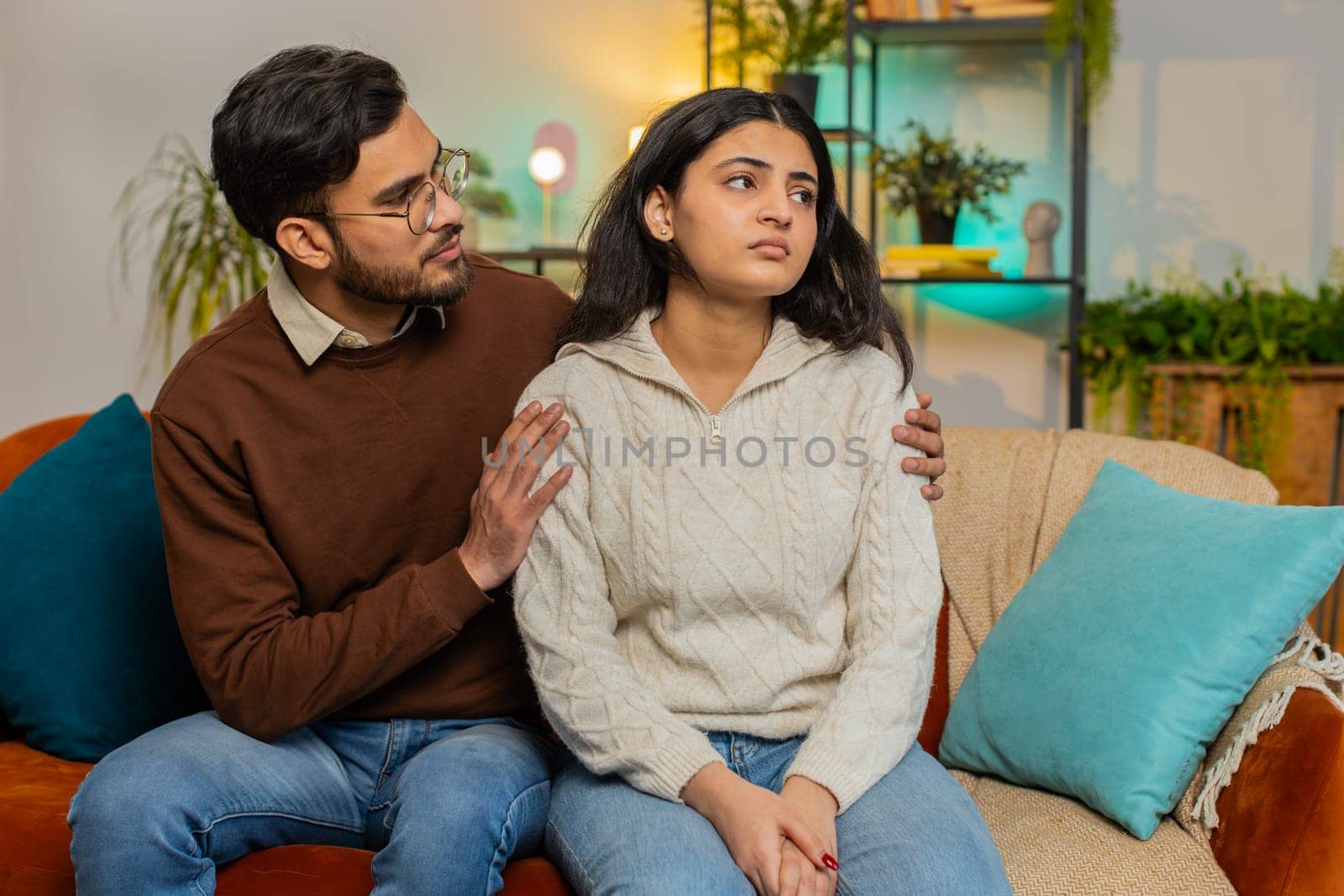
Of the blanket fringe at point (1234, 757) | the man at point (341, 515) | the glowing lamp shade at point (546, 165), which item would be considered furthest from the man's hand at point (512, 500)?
the glowing lamp shade at point (546, 165)

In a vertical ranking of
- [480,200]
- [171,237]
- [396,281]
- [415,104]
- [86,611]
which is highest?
[415,104]

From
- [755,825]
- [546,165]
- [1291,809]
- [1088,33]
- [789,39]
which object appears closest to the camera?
[755,825]

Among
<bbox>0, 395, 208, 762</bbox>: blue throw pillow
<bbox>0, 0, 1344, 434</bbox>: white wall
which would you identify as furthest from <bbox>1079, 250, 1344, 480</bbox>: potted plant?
<bbox>0, 395, 208, 762</bbox>: blue throw pillow

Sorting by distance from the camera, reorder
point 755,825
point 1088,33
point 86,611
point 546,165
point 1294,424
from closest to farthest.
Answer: point 755,825 < point 86,611 < point 1294,424 < point 1088,33 < point 546,165

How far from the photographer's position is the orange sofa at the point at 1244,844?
4.75 feet

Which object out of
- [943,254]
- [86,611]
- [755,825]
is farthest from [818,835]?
[943,254]

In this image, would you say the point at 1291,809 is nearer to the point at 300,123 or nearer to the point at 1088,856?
the point at 1088,856

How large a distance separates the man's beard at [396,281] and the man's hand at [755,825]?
0.70 meters

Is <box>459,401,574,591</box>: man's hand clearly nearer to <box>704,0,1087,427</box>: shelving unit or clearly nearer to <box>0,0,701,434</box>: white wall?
<box>704,0,1087,427</box>: shelving unit

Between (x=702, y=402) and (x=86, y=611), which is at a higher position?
(x=702, y=402)

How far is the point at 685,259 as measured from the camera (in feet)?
5.24

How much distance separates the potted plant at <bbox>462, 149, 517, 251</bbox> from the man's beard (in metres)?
2.26

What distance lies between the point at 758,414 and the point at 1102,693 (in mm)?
588

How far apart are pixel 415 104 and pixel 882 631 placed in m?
3.04
